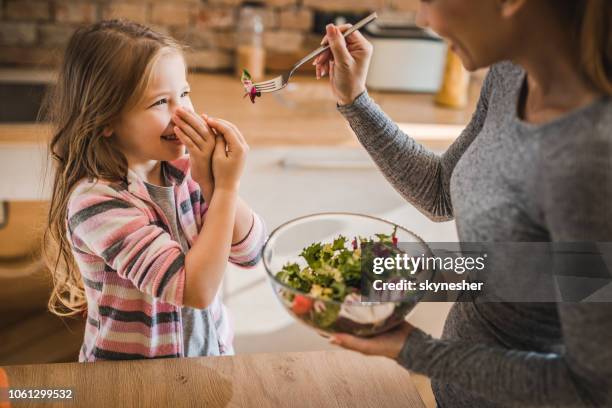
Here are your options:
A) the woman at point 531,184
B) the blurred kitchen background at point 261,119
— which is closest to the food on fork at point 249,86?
the woman at point 531,184

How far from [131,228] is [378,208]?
1160 mm

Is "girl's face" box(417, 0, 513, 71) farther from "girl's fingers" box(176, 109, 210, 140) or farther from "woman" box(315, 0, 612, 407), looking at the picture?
"girl's fingers" box(176, 109, 210, 140)

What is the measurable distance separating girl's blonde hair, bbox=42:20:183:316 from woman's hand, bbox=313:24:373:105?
276 millimetres

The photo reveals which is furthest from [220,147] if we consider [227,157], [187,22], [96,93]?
[187,22]

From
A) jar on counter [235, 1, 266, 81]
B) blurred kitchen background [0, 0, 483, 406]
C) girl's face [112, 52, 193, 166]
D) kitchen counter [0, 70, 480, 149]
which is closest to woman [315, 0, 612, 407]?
girl's face [112, 52, 193, 166]

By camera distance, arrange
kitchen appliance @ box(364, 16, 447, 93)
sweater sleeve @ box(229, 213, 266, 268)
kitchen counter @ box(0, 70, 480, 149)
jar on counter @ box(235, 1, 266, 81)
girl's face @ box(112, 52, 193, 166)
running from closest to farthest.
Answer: girl's face @ box(112, 52, 193, 166)
sweater sleeve @ box(229, 213, 266, 268)
kitchen counter @ box(0, 70, 480, 149)
kitchen appliance @ box(364, 16, 447, 93)
jar on counter @ box(235, 1, 266, 81)

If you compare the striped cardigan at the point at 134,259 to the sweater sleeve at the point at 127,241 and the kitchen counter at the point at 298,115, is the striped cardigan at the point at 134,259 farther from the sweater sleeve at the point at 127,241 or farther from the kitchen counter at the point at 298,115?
the kitchen counter at the point at 298,115

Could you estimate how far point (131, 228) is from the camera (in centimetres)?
95

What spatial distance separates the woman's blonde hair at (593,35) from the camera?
63 centimetres

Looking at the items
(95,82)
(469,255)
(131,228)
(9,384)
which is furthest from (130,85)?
(469,255)

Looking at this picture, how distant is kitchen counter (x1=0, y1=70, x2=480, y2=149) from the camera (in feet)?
5.87

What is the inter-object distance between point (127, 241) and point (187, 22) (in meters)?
1.62

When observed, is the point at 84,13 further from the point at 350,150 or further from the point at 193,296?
the point at 193,296

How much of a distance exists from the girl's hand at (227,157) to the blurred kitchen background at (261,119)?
74cm
